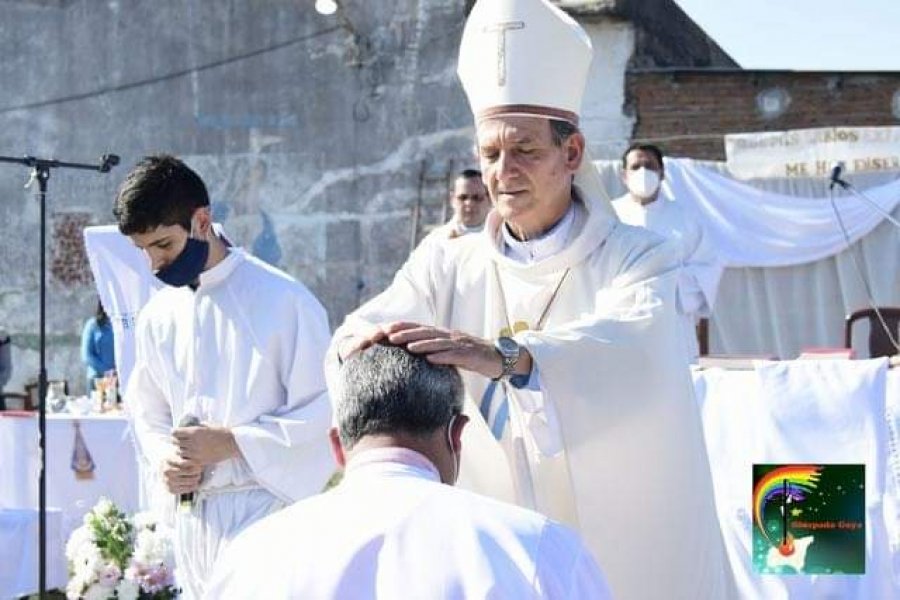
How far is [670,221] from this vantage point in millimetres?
10992

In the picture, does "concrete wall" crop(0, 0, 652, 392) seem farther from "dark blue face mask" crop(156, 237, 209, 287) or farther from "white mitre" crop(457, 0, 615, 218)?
"white mitre" crop(457, 0, 615, 218)

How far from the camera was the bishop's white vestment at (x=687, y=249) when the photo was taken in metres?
10.8

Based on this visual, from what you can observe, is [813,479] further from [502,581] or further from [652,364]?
[502,581]

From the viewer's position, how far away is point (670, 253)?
3.97 meters

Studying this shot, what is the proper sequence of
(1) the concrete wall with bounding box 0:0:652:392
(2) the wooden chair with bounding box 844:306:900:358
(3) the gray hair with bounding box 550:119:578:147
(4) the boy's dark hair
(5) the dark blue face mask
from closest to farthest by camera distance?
(3) the gray hair with bounding box 550:119:578:147
(4) the boy's dark hair
(5) the dark blue face mask
(2) the wooden chair with bounding box 844:306:900:358
(1) the concrete wall with bounding box 0:0:652:392

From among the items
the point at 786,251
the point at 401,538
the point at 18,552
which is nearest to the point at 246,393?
the point at 401,538

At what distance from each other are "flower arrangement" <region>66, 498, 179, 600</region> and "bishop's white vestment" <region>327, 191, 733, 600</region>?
98.4 inches

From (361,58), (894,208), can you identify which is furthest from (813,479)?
(361,58)

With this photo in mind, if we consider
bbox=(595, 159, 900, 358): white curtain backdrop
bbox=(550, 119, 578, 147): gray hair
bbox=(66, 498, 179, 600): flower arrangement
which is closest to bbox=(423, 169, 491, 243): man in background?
bbox=(66, 498, 179, 600): flower arrangement

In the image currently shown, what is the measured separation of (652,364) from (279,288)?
1796 mm

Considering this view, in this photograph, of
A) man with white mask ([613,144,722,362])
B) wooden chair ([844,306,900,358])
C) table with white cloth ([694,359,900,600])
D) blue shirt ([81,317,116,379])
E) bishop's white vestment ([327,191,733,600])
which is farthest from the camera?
blue shirt ([81,317,116,379])

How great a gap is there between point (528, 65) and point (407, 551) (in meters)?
1.86

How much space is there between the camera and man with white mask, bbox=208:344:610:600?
241 cm

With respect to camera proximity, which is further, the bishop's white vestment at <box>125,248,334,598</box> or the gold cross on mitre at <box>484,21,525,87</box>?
the bishop's white vestment at <box>125,248,334,598</box>
